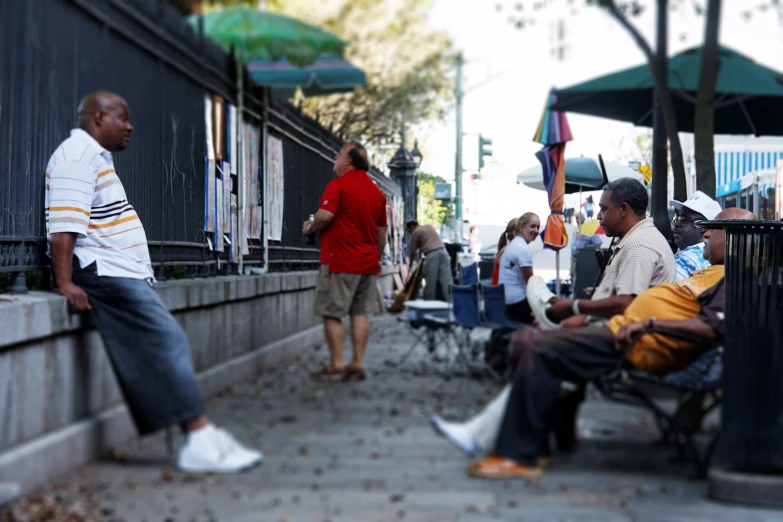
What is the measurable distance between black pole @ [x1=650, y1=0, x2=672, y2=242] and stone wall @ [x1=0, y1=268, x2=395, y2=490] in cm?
658

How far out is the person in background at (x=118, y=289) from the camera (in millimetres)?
5715

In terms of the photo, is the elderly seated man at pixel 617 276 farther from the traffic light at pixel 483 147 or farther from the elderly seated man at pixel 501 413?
the traffic light at pixel 483 147

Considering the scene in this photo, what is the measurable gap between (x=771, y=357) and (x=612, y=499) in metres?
0.95

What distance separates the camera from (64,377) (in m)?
5.76

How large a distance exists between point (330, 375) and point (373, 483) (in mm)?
4381

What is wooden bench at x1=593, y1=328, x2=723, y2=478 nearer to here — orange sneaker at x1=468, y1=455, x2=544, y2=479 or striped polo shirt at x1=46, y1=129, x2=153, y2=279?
orange sneaker at x1=468, y1=455, x2=544, y2=479

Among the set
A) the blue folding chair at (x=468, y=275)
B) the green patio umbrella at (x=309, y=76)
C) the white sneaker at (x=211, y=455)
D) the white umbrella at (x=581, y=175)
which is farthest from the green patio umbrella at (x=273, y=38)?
the white umbrella at (x=581, y=175)

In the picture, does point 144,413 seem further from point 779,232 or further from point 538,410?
point 779,232

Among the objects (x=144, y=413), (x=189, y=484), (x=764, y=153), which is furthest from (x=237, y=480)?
(x=764, y=153)

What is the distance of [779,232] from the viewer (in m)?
5.82

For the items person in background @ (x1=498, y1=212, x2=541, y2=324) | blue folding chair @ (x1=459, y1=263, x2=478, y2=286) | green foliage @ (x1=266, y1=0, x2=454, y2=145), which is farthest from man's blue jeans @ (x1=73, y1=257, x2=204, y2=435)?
green foliage @ (x1=266, y1=0, x2=454, y2=145)

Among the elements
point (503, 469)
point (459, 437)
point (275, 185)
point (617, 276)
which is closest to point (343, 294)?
point (275, 185)

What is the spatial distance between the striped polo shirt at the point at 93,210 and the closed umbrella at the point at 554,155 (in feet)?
30.3

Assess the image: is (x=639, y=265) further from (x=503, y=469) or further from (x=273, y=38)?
Answer: (x=273, y=38)
